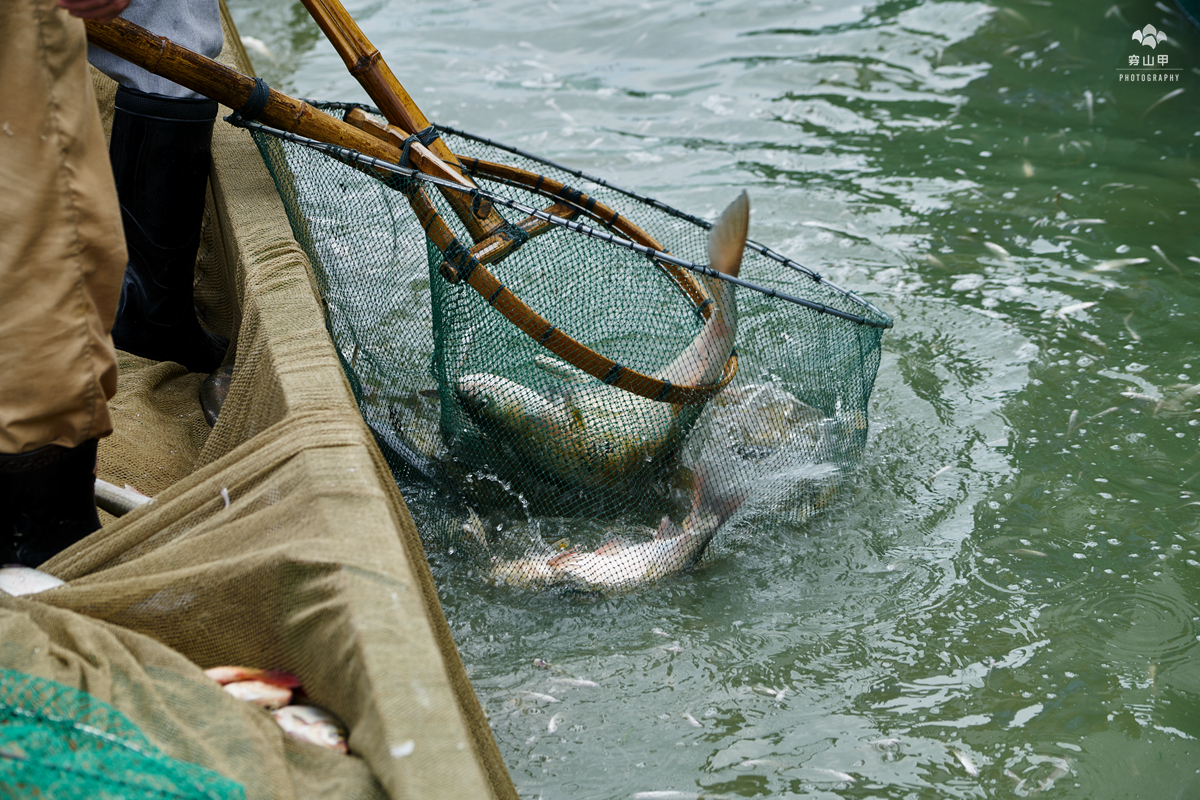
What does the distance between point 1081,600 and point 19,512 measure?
331 cm

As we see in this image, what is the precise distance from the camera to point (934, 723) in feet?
9.64

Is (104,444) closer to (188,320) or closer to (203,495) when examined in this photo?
(188,320)

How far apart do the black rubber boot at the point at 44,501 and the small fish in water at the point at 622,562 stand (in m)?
1.40

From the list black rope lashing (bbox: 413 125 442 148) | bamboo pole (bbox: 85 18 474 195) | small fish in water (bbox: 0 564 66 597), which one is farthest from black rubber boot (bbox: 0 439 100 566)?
black rope lashing (bbox: 413 125 442 148)

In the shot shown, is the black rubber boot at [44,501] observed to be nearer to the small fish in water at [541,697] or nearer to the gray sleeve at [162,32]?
the small fish in water at [541,697]

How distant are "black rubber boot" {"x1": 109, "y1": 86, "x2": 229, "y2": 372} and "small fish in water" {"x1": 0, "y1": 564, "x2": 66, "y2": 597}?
59.4 inches

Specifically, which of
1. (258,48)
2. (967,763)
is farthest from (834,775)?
(258,48)

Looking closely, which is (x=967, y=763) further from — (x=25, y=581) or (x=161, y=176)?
(x=161, y=176)

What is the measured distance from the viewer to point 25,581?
7.27 feet

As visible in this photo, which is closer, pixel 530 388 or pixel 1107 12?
pixel 530 388

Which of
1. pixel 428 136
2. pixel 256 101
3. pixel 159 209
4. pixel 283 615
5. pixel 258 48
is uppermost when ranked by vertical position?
pixel 258 48

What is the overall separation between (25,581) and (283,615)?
0.68 meters

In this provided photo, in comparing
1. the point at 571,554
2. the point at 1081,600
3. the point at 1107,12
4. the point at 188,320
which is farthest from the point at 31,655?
the point at 1107,12

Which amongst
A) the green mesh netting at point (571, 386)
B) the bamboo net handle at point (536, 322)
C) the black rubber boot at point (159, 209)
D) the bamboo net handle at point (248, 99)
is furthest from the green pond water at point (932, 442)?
the black rubber boot at point (159, 209)
